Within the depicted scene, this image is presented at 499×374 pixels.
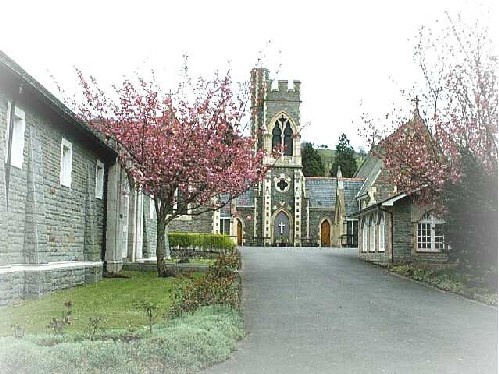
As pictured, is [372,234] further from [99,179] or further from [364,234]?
[99,179]

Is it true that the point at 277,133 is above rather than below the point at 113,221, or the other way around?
above

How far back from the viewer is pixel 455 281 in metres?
21.1

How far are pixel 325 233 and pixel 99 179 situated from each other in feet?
139

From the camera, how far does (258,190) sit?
6150 cm

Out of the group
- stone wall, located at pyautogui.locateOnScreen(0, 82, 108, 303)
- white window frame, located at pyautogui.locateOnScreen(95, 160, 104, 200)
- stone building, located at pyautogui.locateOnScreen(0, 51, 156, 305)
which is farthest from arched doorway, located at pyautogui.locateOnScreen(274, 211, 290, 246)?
stone wall, located at pyautogui.locateOnScreen(0, 82, 108, 303)

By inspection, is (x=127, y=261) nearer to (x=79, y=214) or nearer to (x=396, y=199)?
(x=79, y=214)

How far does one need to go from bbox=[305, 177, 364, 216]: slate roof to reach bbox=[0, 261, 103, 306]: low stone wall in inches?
1757

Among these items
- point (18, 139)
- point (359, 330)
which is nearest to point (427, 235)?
point (359, 330)

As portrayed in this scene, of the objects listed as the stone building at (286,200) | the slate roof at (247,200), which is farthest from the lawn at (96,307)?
the slate roof at (247,200)

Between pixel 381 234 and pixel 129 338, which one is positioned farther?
pixel 381 234

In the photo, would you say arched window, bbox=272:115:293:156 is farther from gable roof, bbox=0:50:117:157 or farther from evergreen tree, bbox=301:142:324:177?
gable roof, bbox=0:50:117:157

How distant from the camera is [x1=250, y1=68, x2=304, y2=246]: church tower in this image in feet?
200

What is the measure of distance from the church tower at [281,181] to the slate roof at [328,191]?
193 cm

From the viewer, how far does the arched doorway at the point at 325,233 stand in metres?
62.2
